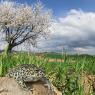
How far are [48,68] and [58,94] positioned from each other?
3.63 m

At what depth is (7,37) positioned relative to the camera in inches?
2082

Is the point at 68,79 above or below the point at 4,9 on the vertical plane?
below

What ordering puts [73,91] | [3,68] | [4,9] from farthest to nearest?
1. [4,9]
2. [3,68]
3. [73,91]

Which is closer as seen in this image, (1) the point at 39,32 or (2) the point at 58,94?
(2) the point at 58,94

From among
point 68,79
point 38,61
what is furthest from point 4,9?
point 68,79

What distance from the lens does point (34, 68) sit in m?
10.5

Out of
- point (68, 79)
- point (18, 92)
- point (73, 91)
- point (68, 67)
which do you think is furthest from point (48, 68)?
point (18, 92)

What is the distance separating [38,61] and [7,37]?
124 feet

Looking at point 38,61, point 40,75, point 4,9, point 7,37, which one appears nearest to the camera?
point 40,75

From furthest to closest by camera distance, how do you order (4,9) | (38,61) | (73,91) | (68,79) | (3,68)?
(4,9), (38,61), (3,68), (68,79), (73,91)

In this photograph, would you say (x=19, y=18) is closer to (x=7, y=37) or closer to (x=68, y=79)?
(x=7, y=37)

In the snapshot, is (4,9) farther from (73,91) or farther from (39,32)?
(73,91)

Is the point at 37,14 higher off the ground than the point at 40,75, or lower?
higher

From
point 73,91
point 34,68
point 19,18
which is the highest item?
point 19,18
